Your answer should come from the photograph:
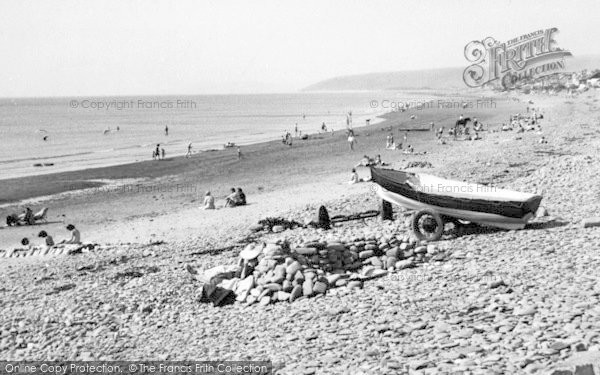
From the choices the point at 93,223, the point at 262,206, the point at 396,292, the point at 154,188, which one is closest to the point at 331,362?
the point at 396,292

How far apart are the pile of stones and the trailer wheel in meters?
0.54

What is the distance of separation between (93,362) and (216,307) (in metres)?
2.58

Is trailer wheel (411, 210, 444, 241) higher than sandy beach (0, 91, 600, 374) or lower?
higher

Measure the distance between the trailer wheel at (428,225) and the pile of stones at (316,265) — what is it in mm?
538

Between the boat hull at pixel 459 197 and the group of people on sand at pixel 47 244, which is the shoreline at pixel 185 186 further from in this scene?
the boat hull at pixel 459 197

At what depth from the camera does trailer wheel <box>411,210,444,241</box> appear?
1498 centimetres

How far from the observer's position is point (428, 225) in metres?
15.3

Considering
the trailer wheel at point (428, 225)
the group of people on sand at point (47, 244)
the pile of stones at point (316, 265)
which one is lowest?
the group of people on sand at point (47, 244)

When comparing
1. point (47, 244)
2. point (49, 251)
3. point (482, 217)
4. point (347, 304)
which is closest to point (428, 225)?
point (482, 217)

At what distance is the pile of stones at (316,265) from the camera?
12.1 metres

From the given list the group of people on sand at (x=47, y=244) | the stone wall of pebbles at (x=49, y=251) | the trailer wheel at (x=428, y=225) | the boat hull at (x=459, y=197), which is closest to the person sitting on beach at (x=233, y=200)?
the group of people on sand at (x=47, y=244)

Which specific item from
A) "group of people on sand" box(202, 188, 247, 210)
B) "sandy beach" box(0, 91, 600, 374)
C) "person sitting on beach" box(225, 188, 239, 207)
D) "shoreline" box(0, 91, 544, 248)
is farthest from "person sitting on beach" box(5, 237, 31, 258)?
"person sitting on beach" box(225, 188, 239, 207)

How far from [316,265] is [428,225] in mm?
3524

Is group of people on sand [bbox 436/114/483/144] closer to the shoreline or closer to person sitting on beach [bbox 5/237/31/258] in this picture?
the shoreline
